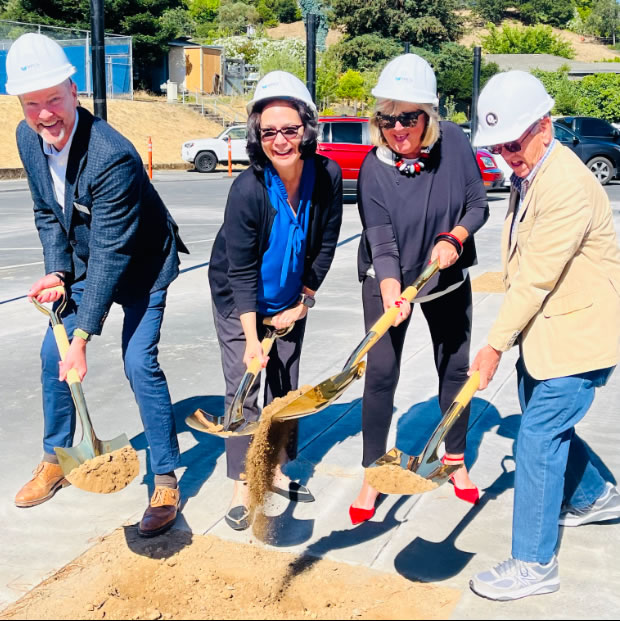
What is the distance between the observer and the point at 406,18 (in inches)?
2373

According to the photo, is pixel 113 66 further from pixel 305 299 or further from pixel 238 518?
pixel 238 518

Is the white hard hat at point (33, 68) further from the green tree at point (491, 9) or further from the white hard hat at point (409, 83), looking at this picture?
the green tree at point (491, 9)

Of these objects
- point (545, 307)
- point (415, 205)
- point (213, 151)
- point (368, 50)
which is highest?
point (368, 50)

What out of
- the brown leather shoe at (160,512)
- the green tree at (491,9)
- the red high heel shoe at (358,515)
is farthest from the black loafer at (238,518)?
the green tree at (491,9)

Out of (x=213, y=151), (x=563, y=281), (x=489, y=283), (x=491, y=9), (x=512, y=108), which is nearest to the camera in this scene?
(x=512, y=108)

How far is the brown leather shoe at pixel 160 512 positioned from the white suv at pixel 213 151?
24.1 meters

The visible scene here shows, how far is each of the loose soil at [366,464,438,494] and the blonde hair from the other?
55.0 inches

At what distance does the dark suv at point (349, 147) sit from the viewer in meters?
17.4

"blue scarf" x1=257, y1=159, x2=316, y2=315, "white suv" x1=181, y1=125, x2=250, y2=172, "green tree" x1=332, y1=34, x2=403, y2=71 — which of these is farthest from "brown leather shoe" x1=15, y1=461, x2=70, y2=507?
"green tree" x1=332, y1=34, x2=403, y2=71

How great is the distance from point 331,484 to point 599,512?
47.6 inches

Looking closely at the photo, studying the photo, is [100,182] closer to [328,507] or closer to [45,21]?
[328,507]

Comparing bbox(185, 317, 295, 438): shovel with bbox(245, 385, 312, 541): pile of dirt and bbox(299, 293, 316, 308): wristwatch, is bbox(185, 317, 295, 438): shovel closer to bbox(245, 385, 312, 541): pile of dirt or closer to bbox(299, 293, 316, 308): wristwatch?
bbox(245, 385, 312, 541): pile of dirt

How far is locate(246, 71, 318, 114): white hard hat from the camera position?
3.34 metres

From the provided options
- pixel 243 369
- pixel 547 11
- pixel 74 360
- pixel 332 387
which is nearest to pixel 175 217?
pixel 243 369
